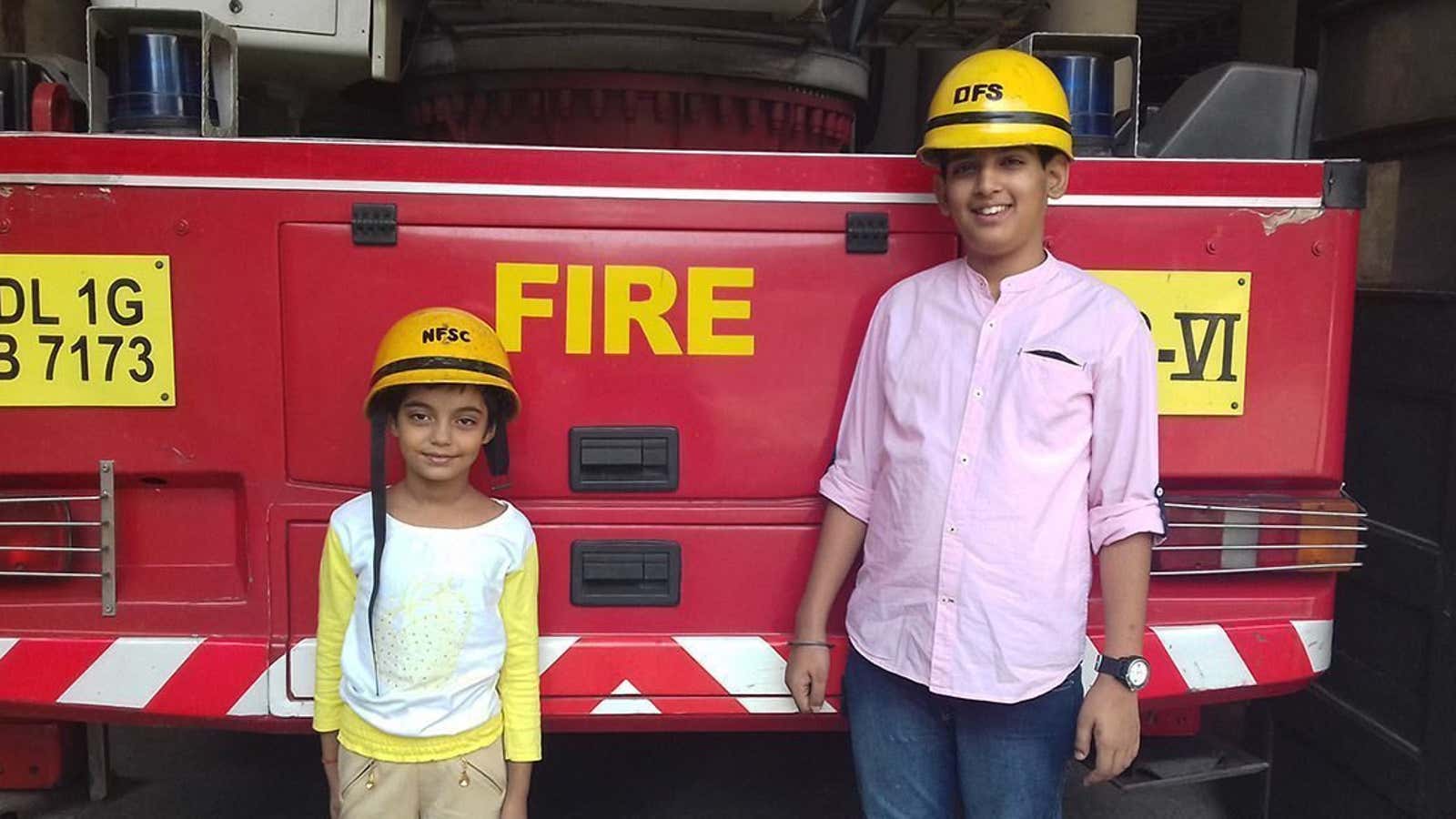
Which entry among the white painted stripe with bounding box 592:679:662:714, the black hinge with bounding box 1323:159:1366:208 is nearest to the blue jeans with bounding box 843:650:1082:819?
the white painted stripe with bounding box 592:679:662:714

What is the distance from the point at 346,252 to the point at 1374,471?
7.42 feet

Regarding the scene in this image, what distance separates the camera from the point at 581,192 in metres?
2.03

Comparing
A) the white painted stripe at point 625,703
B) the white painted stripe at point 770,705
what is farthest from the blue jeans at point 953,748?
the white painted stripe at point 625,703

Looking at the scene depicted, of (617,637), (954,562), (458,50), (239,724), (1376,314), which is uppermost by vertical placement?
(458,50)

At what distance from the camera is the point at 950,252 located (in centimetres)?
211

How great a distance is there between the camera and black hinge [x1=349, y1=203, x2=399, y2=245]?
2002 millimetres

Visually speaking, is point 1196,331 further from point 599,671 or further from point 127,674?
point 127,674

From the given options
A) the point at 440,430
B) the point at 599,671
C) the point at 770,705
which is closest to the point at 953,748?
the point at 770,705

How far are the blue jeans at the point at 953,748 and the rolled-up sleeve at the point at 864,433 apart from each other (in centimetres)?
27

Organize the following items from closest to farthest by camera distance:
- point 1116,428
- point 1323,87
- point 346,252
A: point 1116,428
point 346,252
point 1323,87

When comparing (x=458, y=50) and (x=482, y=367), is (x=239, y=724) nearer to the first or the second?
(x=482, y=367)

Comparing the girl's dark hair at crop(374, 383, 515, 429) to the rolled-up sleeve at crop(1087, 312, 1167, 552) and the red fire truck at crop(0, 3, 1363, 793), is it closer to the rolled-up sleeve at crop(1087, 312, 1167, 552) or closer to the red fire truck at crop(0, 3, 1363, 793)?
the red fire truck at crop(0, 3, 1363, 793)

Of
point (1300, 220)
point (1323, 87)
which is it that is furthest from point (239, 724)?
point (1323, 87)

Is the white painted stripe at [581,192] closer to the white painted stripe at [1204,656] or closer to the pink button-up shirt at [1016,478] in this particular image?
the pink button-up shirt at [1016,478]
